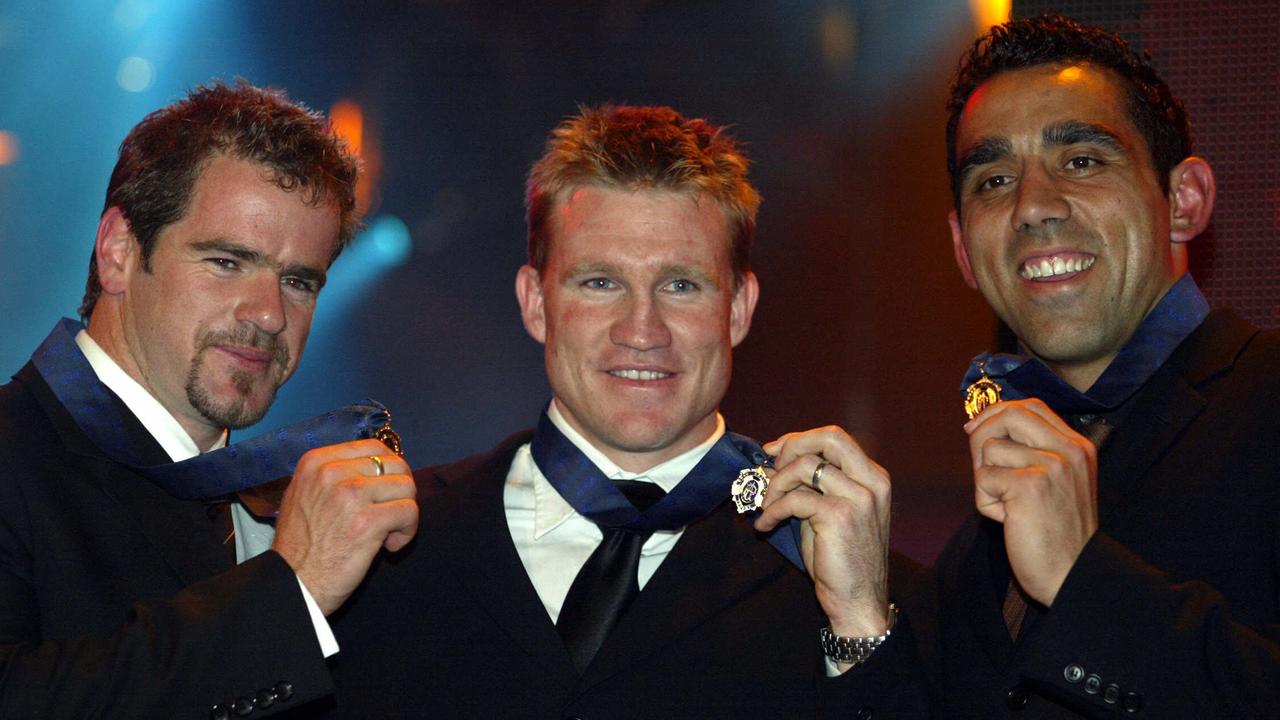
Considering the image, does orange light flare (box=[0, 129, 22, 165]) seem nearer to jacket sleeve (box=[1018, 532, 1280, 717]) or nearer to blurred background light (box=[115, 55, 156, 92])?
blurred background light (box=[115, 55, 156, 92])

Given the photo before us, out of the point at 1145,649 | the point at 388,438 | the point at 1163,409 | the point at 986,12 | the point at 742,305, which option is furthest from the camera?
the point at 986,12

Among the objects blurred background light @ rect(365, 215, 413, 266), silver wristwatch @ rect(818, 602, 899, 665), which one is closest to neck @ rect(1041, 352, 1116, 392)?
silver wristwatch @ rect(818, 602, 899, 665)

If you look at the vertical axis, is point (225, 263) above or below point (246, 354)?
above

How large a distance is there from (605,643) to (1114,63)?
1.55 metres

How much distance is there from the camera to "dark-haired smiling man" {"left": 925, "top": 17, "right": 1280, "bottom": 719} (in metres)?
2.02

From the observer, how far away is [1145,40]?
3.21 m

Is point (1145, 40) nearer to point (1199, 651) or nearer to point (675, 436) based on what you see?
point (675, 436)

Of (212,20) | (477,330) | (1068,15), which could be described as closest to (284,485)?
(1068,15)

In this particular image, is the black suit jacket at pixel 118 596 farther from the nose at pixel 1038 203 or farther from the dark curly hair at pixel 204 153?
the nose at pixel 1038 203

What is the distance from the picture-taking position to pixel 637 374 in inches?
107

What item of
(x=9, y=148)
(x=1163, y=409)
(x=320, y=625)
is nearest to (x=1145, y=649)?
(x=1163, y=409)

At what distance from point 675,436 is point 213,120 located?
4.00 feet

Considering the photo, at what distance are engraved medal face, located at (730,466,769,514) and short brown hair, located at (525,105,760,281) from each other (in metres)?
0.52

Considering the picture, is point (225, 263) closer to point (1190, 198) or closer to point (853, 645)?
point (853, 645)
